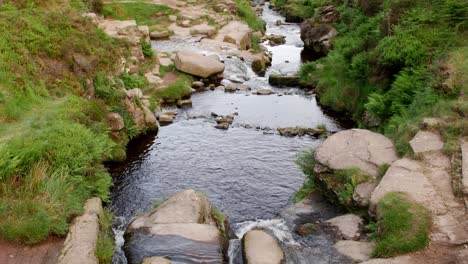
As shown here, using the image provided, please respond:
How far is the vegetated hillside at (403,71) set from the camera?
17.6 m

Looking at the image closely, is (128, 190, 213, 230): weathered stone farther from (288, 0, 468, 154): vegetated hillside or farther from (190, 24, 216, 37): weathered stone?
(190, 24, 216, 37): weathered stone

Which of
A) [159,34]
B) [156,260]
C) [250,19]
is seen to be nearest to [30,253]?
[156,260]

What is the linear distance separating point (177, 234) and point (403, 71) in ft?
44.6

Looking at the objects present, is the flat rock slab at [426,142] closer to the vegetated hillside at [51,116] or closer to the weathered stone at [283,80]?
the vegetated hillside at [51,116]

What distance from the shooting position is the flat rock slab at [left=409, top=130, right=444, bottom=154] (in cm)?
1538

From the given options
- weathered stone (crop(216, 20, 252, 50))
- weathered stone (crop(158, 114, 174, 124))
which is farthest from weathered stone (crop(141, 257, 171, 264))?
weathered stone (crop(216, 20, 252, 50))

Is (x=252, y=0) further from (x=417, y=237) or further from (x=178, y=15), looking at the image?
(x=417, y=237)

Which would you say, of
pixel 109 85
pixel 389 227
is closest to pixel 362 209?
pixel 389 227

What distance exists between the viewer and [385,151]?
Result: 55.1 feet

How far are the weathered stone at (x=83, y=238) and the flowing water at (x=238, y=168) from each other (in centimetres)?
108

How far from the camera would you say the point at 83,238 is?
41.5 ft

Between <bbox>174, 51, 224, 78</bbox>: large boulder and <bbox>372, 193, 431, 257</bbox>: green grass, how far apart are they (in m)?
19.6

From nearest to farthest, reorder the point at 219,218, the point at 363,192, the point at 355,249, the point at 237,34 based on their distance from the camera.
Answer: the point at 355,249 < the point at 363,192 < the point at 219,218 < the point at 237,34

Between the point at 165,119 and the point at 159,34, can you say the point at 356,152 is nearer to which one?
the point at 165,119
